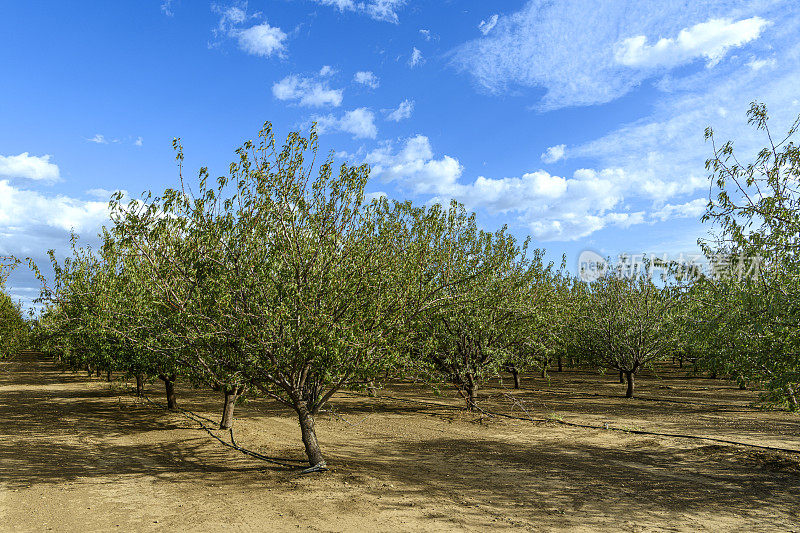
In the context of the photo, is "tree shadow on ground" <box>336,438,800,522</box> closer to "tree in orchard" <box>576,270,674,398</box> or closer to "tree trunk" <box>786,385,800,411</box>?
"tree trunk" <box>786,385,800,411</box>

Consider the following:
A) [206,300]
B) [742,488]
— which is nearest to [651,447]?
[742,488]

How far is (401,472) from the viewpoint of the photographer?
13.9 meters

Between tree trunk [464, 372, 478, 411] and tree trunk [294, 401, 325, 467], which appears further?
tree trunk [464, 372, 478, 411]

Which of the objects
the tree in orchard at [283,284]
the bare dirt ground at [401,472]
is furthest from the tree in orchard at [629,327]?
the tree in orchard at [283,284]

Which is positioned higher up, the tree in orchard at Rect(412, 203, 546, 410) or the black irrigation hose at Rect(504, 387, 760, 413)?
the tree in orchard at Rect(412, 203, 546, 410)

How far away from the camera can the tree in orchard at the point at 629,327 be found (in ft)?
108

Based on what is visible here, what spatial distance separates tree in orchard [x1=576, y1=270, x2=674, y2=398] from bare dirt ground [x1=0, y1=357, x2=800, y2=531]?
24.2 ft

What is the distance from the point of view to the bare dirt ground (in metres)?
10.4

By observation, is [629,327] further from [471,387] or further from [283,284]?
[283,284]

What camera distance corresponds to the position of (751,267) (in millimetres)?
12719

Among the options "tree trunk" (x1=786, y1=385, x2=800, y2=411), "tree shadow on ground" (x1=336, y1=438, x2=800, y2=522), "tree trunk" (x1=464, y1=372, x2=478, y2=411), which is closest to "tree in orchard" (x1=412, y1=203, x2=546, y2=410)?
"tree trunk" (x1=464, y1=372, x2=478, y2=411)

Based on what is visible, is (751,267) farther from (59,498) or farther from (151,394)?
(151,394)

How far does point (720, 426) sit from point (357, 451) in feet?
58.1

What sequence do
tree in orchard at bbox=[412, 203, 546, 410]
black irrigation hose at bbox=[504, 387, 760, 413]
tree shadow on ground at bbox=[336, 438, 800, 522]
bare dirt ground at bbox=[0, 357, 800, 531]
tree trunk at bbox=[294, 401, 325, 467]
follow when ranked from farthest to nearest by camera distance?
black irrigation hose at bbox=[504, 387, 760, 413], tree in orchard at bbox=[412, 203, 546, 410], tree trunk at bbox=[294, 401, 325, 467], tree shadow on ground at bbox=[336, 438, 800, 522], bare dirt ground at bbox=[0, 357, 800, 531]
